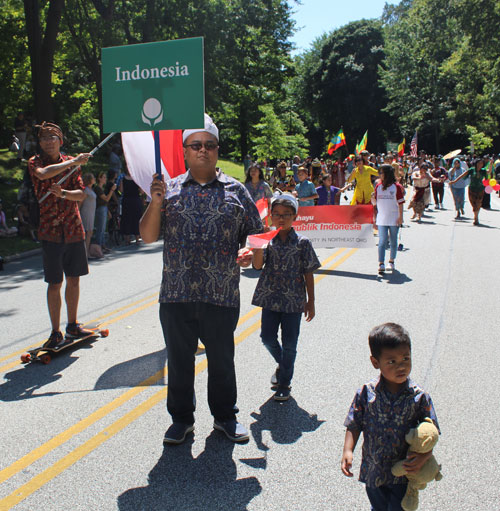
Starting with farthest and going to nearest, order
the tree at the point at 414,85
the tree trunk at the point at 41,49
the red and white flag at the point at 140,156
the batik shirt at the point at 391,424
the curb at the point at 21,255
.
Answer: the tree at the point at 414,85, the tree trunk at the point at 41,49, the curb at the point at 21,255, the red and white flag at the point at 140,156, the batik shirt at the point at 391,424

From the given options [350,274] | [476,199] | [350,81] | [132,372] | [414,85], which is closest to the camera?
[132,372]

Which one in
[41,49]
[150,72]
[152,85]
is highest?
[41,49]

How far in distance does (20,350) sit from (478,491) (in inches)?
178

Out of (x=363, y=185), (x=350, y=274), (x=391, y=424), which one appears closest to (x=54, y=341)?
(x=391, y=424)

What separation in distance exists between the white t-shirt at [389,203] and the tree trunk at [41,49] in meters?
9.45

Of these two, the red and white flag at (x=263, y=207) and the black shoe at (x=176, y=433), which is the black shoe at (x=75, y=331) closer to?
the black shoe at (x=176, y=433)

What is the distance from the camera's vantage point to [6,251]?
1286 centimetres

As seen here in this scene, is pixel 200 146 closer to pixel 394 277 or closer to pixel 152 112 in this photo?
pixel 152 112

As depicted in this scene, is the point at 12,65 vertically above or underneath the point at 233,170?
above

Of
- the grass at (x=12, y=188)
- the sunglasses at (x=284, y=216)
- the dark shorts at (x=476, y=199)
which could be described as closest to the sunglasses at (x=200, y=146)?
the sunglasses at (x=284, y=216)

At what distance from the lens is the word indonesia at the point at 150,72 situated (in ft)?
14.9

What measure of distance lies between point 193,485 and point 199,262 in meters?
1.32

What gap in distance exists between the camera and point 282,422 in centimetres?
420

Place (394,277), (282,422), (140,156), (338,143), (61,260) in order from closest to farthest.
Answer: (282,422) → (61,260) → (140,156) → (394,277) → (338,143)
